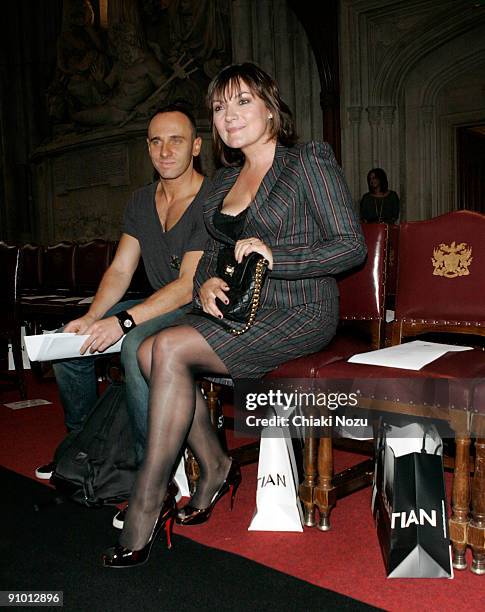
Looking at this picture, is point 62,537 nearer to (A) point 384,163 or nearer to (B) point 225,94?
(B) point 225,94

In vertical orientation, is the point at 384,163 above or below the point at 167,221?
above

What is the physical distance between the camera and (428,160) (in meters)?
8.09

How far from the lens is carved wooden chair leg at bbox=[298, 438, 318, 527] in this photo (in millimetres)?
2357

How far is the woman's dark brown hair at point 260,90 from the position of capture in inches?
91.6

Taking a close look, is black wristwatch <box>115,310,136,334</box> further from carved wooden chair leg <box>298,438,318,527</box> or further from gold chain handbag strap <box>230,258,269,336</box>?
carved wooden chair leg <box>298,438,318,527</box>

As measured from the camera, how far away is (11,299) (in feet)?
14.8

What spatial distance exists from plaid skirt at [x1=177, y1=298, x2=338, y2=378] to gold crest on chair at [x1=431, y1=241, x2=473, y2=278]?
21.9 inches

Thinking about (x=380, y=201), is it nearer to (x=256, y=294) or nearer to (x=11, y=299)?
(x=11, y=299)

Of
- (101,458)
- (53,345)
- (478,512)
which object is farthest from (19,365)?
(478,512)

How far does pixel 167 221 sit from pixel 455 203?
6.13 metres

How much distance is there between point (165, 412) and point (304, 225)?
0.78m

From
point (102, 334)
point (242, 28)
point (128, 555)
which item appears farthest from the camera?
point (242, 28)

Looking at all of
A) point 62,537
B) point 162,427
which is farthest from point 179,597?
point 62,537

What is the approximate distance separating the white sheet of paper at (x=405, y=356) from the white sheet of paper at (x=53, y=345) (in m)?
0.95
